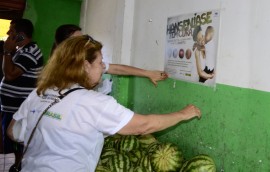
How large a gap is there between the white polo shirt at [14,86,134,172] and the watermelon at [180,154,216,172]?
0.64 m

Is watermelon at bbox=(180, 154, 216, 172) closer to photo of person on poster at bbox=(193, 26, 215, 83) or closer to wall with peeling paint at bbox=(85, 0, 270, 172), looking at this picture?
wall with peeling paint at bbox=(85, 0, 270, 172)

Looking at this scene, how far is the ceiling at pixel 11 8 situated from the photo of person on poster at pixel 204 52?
3.84m

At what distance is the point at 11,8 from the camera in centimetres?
503

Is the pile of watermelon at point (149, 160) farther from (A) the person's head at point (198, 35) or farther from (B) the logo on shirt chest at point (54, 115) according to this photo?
(A) the person's head at point (198, 35)

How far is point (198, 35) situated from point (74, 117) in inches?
44.2

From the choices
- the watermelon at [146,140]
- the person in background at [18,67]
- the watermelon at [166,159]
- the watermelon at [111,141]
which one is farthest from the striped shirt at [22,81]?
the watermelon at [166,159]

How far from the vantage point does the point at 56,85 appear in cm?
161

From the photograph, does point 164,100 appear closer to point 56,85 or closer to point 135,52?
point 135,52

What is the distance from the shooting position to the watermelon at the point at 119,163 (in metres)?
2.13

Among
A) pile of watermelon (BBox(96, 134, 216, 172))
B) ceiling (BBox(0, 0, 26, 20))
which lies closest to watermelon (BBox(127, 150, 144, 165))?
pile of watermelon (BBox(96, 134, 216, 172))

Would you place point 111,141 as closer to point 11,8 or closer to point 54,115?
point 54,115

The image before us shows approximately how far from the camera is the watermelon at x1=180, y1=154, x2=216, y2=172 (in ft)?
6.11

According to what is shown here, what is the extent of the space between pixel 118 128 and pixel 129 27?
6.28 feet

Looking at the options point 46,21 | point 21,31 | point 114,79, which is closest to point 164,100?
point 114,79
